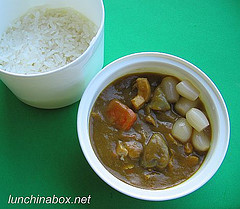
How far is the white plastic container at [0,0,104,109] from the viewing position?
4.75ft

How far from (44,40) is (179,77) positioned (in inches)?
25.0

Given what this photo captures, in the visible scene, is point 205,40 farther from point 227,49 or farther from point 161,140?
point 161,140

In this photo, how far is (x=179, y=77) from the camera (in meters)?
1.57

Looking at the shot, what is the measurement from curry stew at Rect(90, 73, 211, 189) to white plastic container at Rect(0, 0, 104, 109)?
14 cm

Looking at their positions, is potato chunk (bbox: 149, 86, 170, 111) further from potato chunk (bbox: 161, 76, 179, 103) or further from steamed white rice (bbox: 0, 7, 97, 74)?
steamed white rice (bbox: 0, 7, 97, 74)

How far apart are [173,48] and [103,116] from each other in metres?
0.56

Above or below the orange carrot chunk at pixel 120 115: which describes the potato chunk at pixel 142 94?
above

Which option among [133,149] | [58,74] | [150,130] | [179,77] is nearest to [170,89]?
[179,77]

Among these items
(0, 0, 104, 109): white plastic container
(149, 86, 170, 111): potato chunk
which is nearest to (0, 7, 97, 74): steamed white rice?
(0, 0, 104, 109): white plastic container

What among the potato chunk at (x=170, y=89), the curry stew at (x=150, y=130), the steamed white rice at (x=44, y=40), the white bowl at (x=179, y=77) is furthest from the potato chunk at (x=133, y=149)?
the steamed white rice at (x=44, y=40)

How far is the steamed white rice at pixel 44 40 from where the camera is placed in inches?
65.4

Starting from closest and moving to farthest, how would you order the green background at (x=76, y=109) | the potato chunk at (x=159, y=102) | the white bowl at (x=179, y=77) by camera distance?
the white bowl at (x=179, y=77) < the potato chunk at (x=159, y=102) < the green background at (x=76, y=109)

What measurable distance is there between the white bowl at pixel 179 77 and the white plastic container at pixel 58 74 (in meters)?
0.09

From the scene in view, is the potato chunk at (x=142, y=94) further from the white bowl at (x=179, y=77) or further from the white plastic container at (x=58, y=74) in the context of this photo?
the white plastic container at (x=58, y=74)
